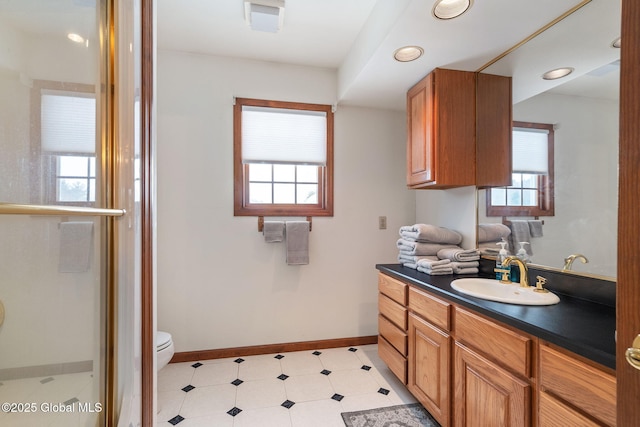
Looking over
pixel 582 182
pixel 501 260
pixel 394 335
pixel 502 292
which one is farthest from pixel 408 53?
pixel 394 335

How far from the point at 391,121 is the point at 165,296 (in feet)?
8.42

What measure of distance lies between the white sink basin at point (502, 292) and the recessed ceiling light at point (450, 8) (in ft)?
4.53

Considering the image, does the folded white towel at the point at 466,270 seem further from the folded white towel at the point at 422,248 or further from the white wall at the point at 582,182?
the white wall at the point at 582,182

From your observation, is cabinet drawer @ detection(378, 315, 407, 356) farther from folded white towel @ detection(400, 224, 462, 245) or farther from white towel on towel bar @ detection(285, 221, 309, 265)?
white towel on towel bar @ detection(285, 221, 309, 265)

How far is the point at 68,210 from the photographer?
462mm

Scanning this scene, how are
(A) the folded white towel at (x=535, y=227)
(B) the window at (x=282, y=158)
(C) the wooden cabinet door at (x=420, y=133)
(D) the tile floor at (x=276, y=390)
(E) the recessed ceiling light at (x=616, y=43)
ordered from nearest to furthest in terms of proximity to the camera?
1. (E) the recessed ceiling light at (x=616, y=43)
2. (A) the folded white towel at (x=535, y=227)
3. (D) the tile floor at (x=276, y=390)
4. (C) the wooden cabinet door at (x=420, y=133)
5. (B) the window at (x=282, y=158)

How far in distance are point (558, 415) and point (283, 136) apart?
2362 mm

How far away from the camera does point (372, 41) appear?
1.83 meters

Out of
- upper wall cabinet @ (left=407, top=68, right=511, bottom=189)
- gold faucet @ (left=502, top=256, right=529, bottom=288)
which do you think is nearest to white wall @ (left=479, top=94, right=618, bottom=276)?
gold faucet @ (left=502, top=256, right=529, bottom=288)

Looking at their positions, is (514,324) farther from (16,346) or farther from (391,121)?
(391,121)

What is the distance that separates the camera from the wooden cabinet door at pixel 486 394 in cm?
105

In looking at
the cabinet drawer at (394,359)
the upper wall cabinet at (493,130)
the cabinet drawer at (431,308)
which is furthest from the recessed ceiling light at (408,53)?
the cabinet drawer at (394,359)

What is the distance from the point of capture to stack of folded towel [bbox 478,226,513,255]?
1806 millimetres

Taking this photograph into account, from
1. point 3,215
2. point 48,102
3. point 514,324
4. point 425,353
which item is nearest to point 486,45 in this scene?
point 514,324
